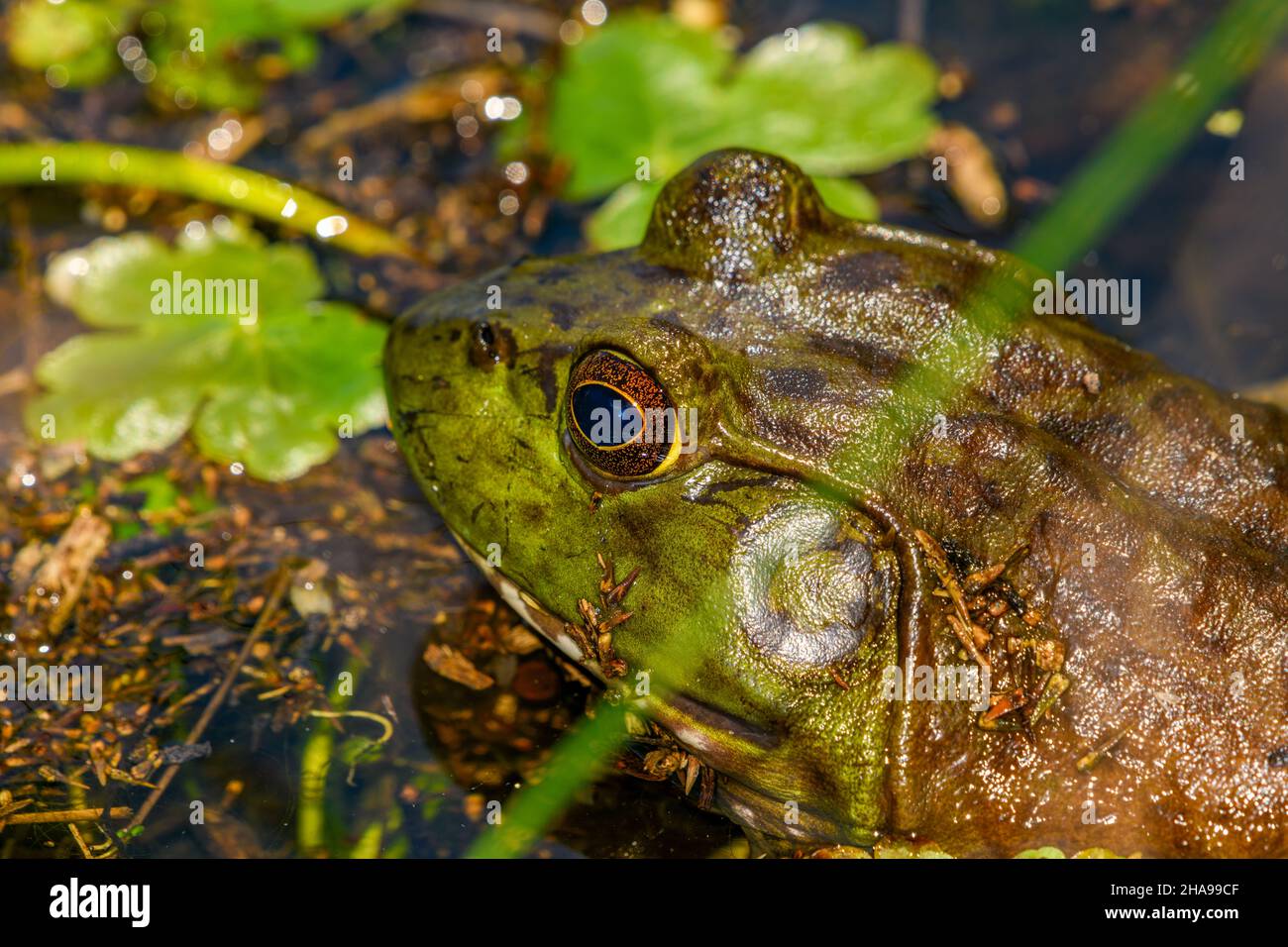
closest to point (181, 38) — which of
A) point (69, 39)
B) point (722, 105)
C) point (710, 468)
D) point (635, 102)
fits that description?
point (69, 39)

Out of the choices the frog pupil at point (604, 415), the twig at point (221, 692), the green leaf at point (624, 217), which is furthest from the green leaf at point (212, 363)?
the frog pupil at point (604, 415)

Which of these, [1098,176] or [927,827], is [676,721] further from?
[1098,176]

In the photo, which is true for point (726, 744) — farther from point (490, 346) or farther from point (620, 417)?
point (490, 346)

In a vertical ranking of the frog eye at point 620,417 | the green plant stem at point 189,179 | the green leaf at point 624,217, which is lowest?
the frog eye at point 620,417

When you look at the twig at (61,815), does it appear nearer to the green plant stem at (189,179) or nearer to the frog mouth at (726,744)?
→ the frog mouth at (726,744)

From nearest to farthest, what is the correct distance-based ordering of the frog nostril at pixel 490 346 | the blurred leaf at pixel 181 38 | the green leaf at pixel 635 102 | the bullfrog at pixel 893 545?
1. the bullfrog at pixel 893 545
2. the frog nostril at pixel 490 346
3. the green leaf at pixel 635 102
4. the blurred leaf at pixel 181 38

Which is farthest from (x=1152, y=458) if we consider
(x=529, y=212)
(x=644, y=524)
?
(x=529, y=212)
